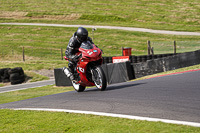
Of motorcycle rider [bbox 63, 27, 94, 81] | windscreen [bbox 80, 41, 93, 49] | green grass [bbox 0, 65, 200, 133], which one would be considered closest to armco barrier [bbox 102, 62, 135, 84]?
motorcycle rider [bbox 63, 27, 94, 81]

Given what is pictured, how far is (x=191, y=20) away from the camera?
49.2 m

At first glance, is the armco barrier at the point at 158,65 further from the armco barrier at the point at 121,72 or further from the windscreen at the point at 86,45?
the windscreen at the point at 86,45

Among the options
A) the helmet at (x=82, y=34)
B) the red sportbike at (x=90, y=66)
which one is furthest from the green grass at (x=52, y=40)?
the helmet at (x=82, y=34)

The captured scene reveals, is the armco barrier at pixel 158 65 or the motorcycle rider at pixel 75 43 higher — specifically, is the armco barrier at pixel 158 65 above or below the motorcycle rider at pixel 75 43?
below

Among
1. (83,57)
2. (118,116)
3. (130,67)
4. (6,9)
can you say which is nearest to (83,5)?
(6,9)

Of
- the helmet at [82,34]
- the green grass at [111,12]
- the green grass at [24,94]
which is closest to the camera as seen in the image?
the helmet at [82,34]

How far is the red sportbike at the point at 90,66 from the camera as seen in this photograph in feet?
30.4

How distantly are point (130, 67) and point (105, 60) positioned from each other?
6.57 meters

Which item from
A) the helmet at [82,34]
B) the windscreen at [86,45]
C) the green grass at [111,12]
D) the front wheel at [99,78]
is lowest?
the front wheel at [99,78]

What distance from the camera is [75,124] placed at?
4.98 metres

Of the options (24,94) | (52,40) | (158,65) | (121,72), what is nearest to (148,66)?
(158,65)

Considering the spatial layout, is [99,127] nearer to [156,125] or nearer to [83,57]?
[156,125]

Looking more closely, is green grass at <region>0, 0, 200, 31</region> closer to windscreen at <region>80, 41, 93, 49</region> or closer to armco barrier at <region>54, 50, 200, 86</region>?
armco barrier at <region>54, 50, 200, 86</region>

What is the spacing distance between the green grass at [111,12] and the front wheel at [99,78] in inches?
1495
